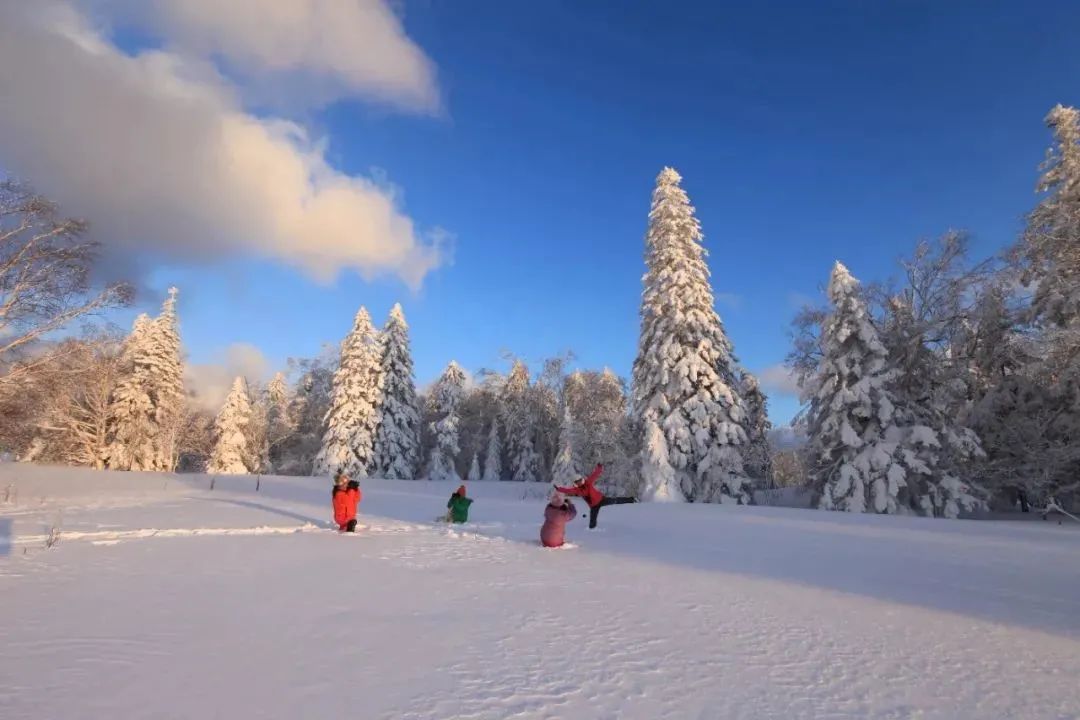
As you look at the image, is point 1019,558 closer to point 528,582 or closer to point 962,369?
point 528,582

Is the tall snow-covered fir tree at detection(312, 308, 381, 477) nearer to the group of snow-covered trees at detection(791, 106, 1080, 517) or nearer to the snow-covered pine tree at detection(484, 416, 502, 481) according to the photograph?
the snow-covered pine tree at detection(484, 416, 502, 481)

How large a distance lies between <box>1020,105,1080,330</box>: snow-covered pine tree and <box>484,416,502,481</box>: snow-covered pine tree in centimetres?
4094

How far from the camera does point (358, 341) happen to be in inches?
1628

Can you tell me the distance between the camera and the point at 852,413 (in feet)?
71.5

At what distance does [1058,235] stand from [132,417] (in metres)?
47.1

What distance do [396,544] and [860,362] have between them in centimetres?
1941

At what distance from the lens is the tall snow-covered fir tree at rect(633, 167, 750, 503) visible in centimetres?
2408

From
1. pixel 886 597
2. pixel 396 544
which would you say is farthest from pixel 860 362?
pixel 396 544

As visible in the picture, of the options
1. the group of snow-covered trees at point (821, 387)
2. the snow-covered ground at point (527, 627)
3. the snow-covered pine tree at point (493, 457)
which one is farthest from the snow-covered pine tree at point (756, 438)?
the snow-covered pine tree at point (493, 457)

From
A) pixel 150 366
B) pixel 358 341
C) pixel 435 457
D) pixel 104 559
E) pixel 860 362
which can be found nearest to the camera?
pixel 104 559

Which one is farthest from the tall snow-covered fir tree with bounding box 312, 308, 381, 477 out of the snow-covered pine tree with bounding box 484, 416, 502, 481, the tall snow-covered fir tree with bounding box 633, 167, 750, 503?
the tall snow-covered fir tree with bounding box 633, 167, 750, 503

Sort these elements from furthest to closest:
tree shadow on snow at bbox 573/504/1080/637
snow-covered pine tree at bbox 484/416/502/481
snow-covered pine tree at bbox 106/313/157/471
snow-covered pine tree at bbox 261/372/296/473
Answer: snow-covered pine tree at bbox 484/416/502/481 → snow-covered pine tree at bbox 261/372/296/473 → snow-covered pine tree at bbox 106/313/157/471 → tree shadow on snow at bbox 573/504/1080/637

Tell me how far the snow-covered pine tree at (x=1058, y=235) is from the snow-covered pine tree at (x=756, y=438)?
11222 millimetres

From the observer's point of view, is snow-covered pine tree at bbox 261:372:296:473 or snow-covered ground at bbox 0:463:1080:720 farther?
snow-covered pine tree at bbox 261:372:296:473
